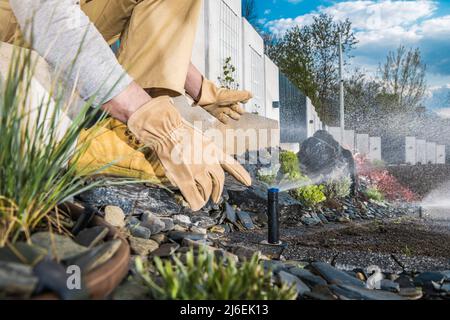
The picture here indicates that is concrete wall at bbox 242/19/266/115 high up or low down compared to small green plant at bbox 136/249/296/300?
up

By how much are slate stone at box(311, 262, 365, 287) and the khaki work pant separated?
A: 940 millimetres

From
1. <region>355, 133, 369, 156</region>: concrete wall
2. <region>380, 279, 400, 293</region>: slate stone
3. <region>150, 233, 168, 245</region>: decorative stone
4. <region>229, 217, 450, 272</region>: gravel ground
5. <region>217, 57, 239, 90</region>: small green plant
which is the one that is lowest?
<region>229, 217, 450, 272</region>: gravel ground

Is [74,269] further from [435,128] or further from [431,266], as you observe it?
[435,128]

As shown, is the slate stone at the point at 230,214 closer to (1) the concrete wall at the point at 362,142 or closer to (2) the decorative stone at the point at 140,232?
(2) the decorative stone at the point at 140,232

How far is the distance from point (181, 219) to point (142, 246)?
3.69 feet

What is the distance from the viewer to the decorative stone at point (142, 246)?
5.43 feet

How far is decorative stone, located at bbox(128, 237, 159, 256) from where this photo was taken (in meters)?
1.66

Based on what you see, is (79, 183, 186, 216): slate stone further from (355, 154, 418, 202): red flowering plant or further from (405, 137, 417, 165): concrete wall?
(405, 137, 417, 165): concrete wall

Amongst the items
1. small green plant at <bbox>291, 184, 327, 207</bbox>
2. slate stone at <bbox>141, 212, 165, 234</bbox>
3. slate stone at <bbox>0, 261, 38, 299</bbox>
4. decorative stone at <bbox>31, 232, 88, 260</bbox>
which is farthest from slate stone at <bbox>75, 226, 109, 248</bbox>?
small green plant at <bbox>291, 184, 327, 207</bbox>

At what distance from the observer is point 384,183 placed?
380 inches

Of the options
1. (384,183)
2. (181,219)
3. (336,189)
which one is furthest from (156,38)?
(384,183)

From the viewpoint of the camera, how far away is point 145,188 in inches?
119
